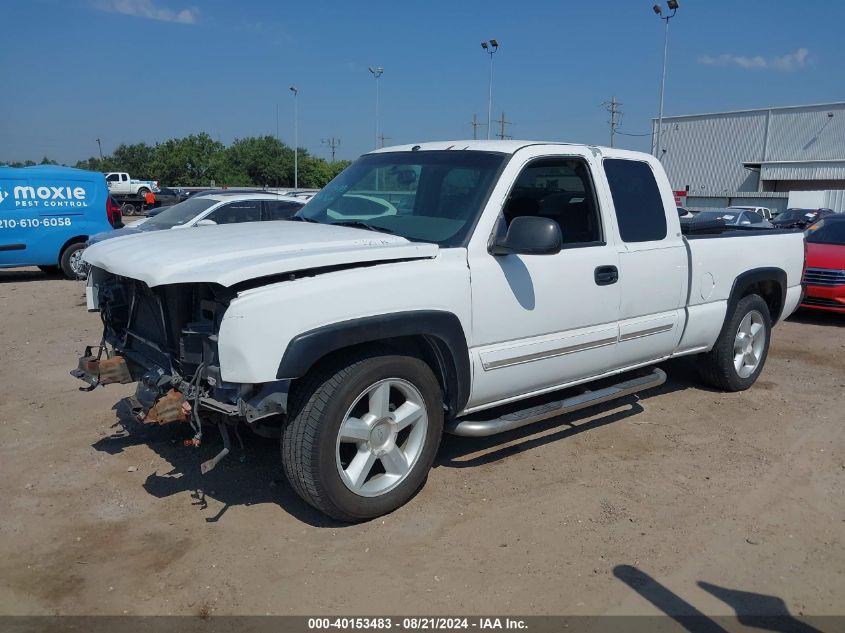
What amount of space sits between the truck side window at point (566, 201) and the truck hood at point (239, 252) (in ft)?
3.61

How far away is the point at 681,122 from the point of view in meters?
58.6

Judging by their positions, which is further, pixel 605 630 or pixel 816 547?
pixel 816 547

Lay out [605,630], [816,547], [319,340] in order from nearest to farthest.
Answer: [605,630]
[319,340]
[816,547]

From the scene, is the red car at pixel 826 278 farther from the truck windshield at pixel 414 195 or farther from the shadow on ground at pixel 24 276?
the shadow on ground at pixel 24 276

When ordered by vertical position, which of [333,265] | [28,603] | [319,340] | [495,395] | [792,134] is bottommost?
[28,603]

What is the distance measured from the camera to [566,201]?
4855 mm

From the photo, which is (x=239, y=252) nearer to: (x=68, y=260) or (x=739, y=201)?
(x=68, y=260)

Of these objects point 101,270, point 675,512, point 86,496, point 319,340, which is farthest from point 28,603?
point 675,512

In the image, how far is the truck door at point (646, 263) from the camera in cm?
488

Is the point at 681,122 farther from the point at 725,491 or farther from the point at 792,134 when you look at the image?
the point at 725,491

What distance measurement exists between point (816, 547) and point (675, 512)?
701 mm

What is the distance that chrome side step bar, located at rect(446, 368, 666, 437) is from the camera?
412 cm

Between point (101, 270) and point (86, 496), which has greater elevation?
point (101, 270)

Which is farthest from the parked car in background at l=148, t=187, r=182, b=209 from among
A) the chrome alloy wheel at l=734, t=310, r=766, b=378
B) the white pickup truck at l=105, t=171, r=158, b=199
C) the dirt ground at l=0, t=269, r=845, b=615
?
the chrome alloy wheel at l=734, t=310, r=766, b=378
